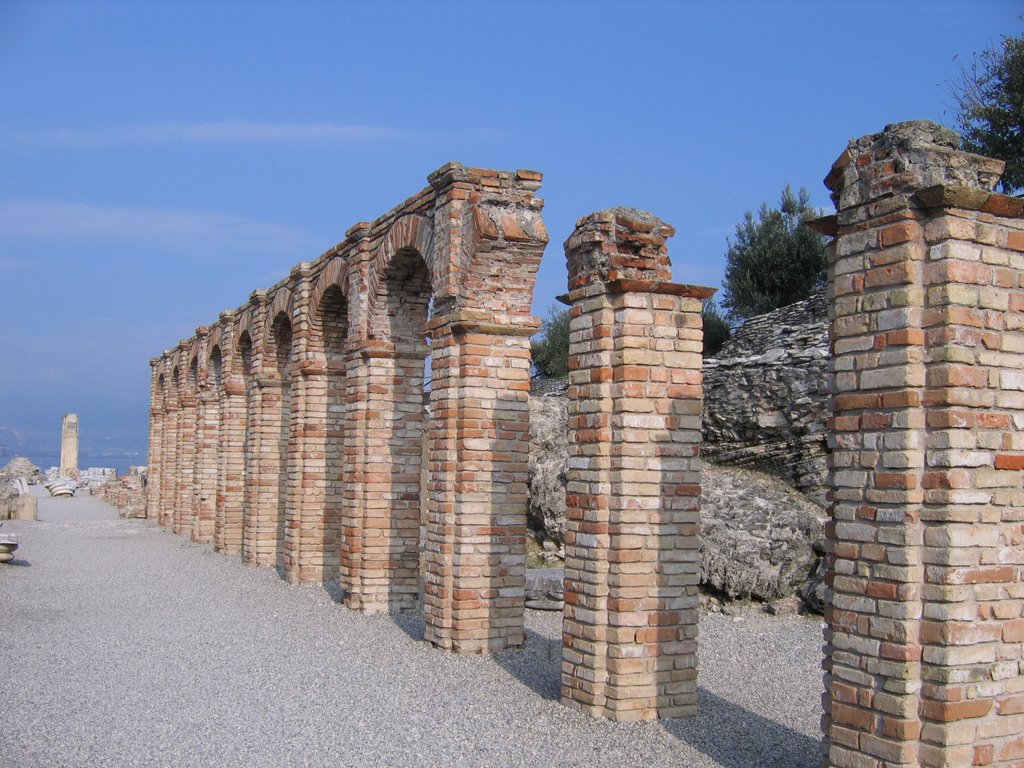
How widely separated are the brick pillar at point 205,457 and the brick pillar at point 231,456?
1.93 m

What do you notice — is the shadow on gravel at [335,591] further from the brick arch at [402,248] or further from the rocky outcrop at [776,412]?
the rocky outcrop at [776,412]

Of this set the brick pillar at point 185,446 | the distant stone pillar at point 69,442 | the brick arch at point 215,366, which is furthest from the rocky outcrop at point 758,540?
the distant stone pillar at point 69,442

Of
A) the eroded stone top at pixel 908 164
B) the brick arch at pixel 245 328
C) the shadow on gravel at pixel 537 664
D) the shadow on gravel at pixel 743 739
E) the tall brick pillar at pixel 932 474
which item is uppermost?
the brick arch at pixel 245 328

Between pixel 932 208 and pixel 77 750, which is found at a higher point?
pixel 932 208

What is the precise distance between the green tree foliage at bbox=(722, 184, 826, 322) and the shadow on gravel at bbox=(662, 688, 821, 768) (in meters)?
19.6

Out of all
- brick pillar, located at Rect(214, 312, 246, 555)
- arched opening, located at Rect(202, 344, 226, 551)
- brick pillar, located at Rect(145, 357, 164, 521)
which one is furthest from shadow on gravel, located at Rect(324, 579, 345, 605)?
brick pillar, located at Rect(145, 357, 164, 521)

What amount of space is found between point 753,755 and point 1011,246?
3412 mm

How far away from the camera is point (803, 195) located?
27562mm

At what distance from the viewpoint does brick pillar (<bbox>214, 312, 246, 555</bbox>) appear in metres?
19.0

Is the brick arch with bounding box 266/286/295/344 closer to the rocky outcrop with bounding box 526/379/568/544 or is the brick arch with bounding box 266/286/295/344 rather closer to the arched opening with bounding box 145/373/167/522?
the rocky outcrop with bounding box 526/379/568/544

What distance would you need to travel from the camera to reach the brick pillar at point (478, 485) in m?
9.13

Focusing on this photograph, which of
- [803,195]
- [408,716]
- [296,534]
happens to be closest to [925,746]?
[408,716]

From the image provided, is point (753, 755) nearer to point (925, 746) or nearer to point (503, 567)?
point (925, 746)

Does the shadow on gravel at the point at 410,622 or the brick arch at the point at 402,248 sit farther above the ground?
the brick arch at the point at 402,248
